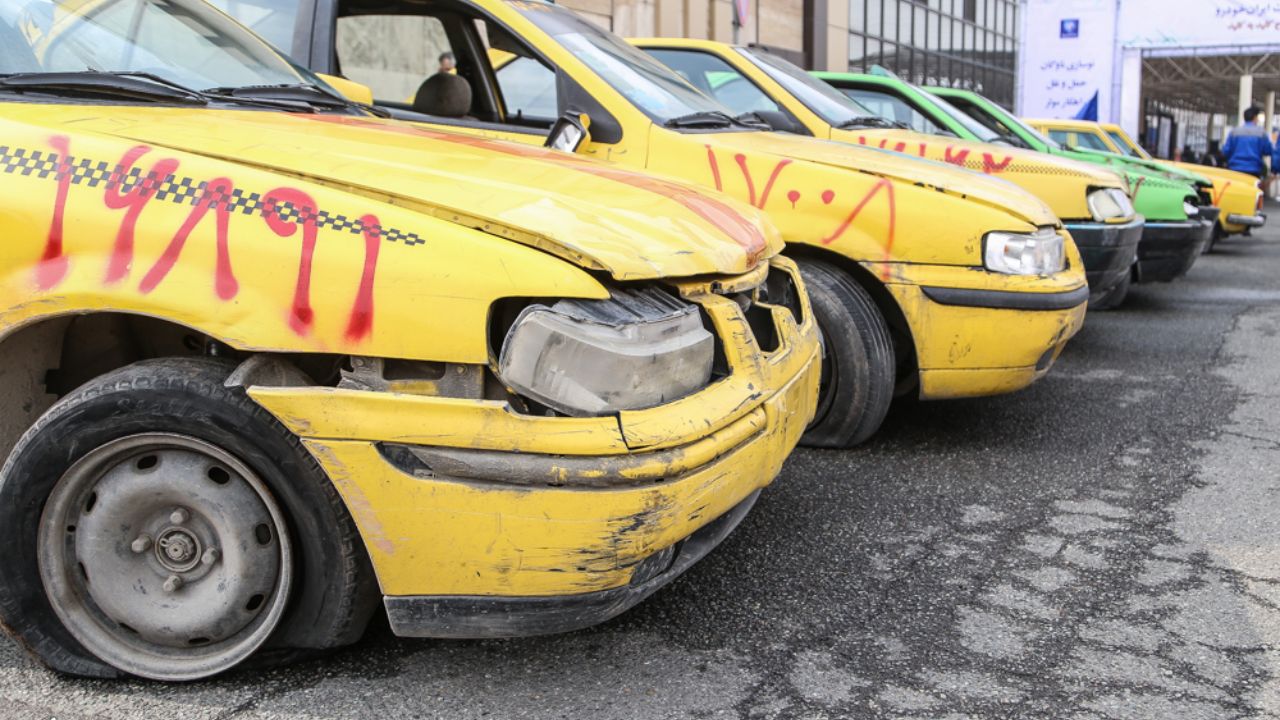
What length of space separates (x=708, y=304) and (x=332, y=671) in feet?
3.92

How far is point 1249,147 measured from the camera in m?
14.8

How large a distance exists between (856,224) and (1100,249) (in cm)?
253

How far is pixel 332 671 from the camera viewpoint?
2.61 metres

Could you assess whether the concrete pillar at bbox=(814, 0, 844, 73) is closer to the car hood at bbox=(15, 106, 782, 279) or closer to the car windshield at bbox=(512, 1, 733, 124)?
the car windshield at bbox=(512, 1, 733, 124)

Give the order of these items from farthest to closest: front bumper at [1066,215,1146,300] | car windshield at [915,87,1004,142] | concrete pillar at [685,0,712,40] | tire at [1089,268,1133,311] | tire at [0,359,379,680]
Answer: concrete pillar at [685,0,712,40]
tire at [1089,268,1133,311]
car windshield at [915,87,1004,142]
front bumper at [1066,215,1146,300]
tire at [0,359,379,680]

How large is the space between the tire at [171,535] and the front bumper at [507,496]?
4.6 inches

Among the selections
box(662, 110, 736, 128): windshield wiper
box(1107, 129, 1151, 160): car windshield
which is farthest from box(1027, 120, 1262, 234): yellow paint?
box(662, 110, 736, 128): windshield wiper

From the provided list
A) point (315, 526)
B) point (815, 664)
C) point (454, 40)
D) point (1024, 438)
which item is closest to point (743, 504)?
point (815, 664)

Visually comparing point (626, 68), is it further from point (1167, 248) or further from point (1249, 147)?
point (1249, 147)

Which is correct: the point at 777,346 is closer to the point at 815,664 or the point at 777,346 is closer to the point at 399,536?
the point at 815,664

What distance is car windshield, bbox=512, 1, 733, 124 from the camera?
14.6 feet

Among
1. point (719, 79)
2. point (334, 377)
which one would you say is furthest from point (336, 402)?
point (719, 79)

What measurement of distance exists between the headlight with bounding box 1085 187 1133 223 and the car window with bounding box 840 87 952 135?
131 cm

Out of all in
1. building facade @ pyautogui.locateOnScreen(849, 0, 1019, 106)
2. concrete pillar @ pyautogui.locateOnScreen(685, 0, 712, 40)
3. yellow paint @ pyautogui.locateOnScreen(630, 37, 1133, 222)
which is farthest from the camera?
building facade @ pyautogui.locateOnScreen(849, 0, 1019, 106)
